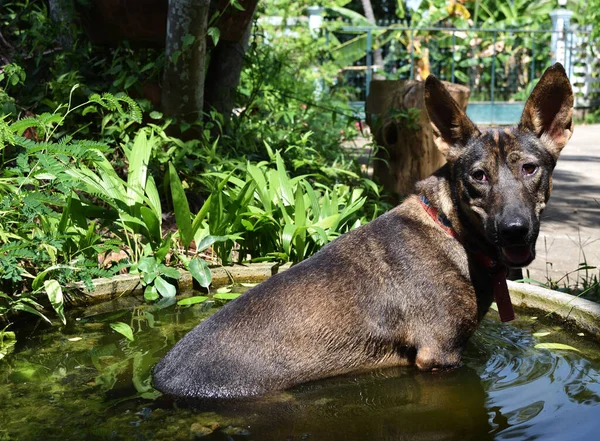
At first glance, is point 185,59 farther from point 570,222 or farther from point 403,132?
point 570,222

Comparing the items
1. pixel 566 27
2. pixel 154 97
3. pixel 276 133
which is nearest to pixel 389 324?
pixel 154 97

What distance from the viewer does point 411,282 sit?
373 cm

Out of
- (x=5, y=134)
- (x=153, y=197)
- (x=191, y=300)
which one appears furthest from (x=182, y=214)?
(x=5, y=134)

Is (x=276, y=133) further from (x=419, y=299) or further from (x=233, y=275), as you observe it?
(x=419, y=299)

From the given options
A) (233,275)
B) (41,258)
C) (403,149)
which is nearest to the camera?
(41,258)

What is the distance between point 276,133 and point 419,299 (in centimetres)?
510

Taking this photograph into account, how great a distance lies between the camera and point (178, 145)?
677cm

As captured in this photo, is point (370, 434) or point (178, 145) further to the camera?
point (178, 145)

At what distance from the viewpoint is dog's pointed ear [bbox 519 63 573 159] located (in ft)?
12.3

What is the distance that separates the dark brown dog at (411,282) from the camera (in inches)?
136

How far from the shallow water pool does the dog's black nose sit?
77cm

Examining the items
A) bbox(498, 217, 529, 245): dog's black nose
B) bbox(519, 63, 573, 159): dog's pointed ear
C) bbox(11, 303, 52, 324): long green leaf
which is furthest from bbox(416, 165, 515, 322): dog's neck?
bbox(11, 303, 52, 324): long green leaf

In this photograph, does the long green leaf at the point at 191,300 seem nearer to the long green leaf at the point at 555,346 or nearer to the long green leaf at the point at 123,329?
the long green leaf at the point at 123,329

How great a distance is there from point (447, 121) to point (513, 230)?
2.65ft
